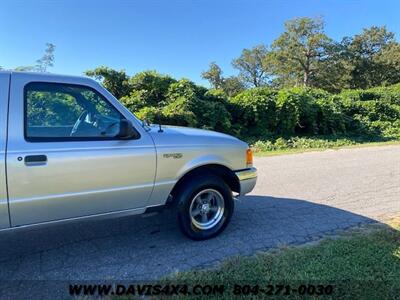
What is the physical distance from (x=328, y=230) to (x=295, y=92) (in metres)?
13.3

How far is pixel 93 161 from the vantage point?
11.4ft

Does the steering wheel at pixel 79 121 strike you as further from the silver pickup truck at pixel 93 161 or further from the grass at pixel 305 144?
the grass at pixel 305 144

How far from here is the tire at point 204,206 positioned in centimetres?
411

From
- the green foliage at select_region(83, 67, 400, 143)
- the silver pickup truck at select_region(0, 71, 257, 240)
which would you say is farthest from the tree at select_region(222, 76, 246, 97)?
the silver pickup truck at select_region(0, 71, 257, 240)

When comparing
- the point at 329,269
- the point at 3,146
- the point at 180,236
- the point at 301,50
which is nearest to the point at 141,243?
the point at 180,236

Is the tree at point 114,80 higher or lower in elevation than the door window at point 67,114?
higher

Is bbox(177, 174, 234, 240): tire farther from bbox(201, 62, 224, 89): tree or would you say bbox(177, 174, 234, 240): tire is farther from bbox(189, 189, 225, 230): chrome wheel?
bbox(201, 62, 224, 89): tree

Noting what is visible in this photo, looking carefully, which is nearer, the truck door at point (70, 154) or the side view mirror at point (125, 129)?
the truck door at point (70, 154)

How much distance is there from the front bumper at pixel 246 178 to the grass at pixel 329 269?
0.94 m

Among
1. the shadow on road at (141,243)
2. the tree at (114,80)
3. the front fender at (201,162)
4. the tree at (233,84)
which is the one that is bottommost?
the shadow on road at (141,243)

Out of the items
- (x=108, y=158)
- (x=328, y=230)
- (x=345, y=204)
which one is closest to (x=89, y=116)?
(x=108, y=158)

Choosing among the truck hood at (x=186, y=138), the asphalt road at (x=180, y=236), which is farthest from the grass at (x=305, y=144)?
the truck hood at (x=186, y=138)

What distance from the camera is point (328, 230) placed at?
465 cm

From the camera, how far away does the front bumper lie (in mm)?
4535
